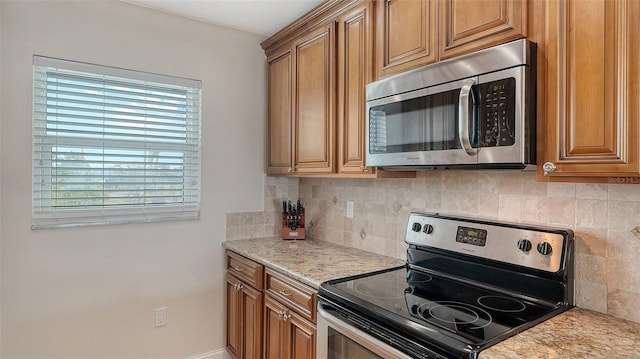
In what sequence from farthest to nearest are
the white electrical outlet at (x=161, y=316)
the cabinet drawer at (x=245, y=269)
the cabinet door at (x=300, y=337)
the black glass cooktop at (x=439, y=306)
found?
the white electrical outlet at (x=161, y=316), the cabinet drawer at (x=245, y=269), the cabinet door at (x=300, y=337), the black glass cooktop at (x=439, y=306)

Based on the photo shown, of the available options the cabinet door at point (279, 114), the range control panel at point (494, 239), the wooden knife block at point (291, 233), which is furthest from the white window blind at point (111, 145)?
the range control panel at point (494, 239)

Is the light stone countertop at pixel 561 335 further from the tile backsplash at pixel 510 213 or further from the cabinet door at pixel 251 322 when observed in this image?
the cabinet door at pixel 251 322

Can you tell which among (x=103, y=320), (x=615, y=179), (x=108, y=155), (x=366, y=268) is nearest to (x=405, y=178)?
(x=366, y=268)

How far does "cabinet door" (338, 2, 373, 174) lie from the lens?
6.35ft

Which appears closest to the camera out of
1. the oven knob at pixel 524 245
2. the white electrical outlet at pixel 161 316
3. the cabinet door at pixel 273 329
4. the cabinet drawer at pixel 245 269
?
the oven knob at pixel 524 245

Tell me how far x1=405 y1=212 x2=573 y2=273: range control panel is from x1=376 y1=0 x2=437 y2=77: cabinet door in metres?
0.74

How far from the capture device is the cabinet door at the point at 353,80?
193 cm

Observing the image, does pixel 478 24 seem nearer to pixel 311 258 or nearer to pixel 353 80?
pixel 353 80

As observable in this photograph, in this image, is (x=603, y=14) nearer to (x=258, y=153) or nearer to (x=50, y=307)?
(x=258, y=153)

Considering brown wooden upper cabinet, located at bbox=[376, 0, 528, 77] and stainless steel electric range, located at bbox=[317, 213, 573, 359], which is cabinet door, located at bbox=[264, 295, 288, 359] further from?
brown wooden upper cabinet, located at bbox=[376, 0, 528, 77]

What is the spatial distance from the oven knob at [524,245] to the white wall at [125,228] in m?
1.86

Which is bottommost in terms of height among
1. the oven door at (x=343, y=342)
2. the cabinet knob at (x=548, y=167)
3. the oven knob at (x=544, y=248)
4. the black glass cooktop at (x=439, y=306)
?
the oven door at (x=343, y=342)

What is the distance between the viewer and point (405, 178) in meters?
2.08

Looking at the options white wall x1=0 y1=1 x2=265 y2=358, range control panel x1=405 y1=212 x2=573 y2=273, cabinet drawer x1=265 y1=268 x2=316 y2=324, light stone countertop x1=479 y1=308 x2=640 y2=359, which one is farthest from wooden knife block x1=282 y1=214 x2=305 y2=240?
light stone countertop x1=479 y1=308 x2=640 y2=359
